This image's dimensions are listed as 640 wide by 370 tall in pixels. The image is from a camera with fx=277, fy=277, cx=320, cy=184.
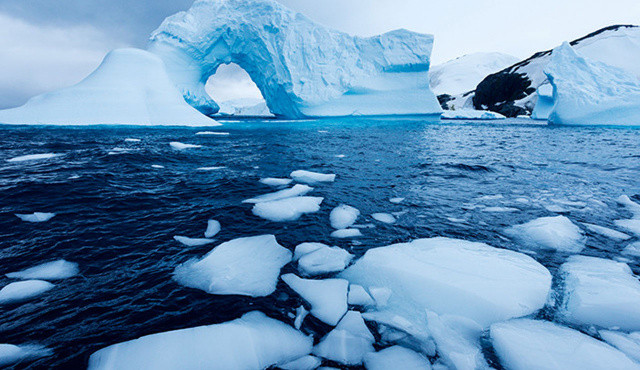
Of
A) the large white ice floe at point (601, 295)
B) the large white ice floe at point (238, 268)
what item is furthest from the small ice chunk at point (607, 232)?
the large white ice floe at point (238, 268)

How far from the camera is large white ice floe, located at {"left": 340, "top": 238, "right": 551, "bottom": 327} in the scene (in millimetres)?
1437

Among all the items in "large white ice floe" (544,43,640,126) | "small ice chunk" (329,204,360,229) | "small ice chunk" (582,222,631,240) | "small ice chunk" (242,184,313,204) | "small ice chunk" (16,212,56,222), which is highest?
"large white ice floe" (544,43,640,126)

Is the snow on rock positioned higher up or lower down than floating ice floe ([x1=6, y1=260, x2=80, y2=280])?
lower down

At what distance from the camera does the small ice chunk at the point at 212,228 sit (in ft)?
7.52

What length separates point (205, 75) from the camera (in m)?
21.4

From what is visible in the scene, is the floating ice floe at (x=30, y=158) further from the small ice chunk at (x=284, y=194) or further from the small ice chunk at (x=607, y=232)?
the small ice chunk at (x=607, y=232)

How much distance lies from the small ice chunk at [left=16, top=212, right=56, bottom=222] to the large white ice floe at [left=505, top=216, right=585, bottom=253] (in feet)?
13.2

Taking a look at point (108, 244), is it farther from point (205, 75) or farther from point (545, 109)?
point (545, 109)

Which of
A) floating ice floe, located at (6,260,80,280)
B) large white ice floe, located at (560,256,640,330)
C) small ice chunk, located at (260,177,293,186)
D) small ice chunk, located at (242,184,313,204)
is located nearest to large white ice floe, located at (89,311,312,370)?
floating ice floe, located at (6,260,80,280)

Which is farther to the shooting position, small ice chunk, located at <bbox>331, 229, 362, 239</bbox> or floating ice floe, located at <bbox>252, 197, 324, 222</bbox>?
floating ice floe, located at <bbox>252, 197, 324, 222</bbox>

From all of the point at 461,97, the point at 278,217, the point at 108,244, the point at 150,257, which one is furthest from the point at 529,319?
the point at 461,97

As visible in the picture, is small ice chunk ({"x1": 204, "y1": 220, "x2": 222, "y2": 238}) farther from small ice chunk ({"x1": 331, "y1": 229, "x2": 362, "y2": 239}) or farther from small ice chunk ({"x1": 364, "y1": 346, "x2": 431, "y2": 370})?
small ice chunk ({"x1": 364, "y1": 346, "x2": 431, "y2": 370})

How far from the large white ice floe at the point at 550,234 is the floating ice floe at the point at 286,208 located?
5.85 ft

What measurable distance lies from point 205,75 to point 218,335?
23636mm
